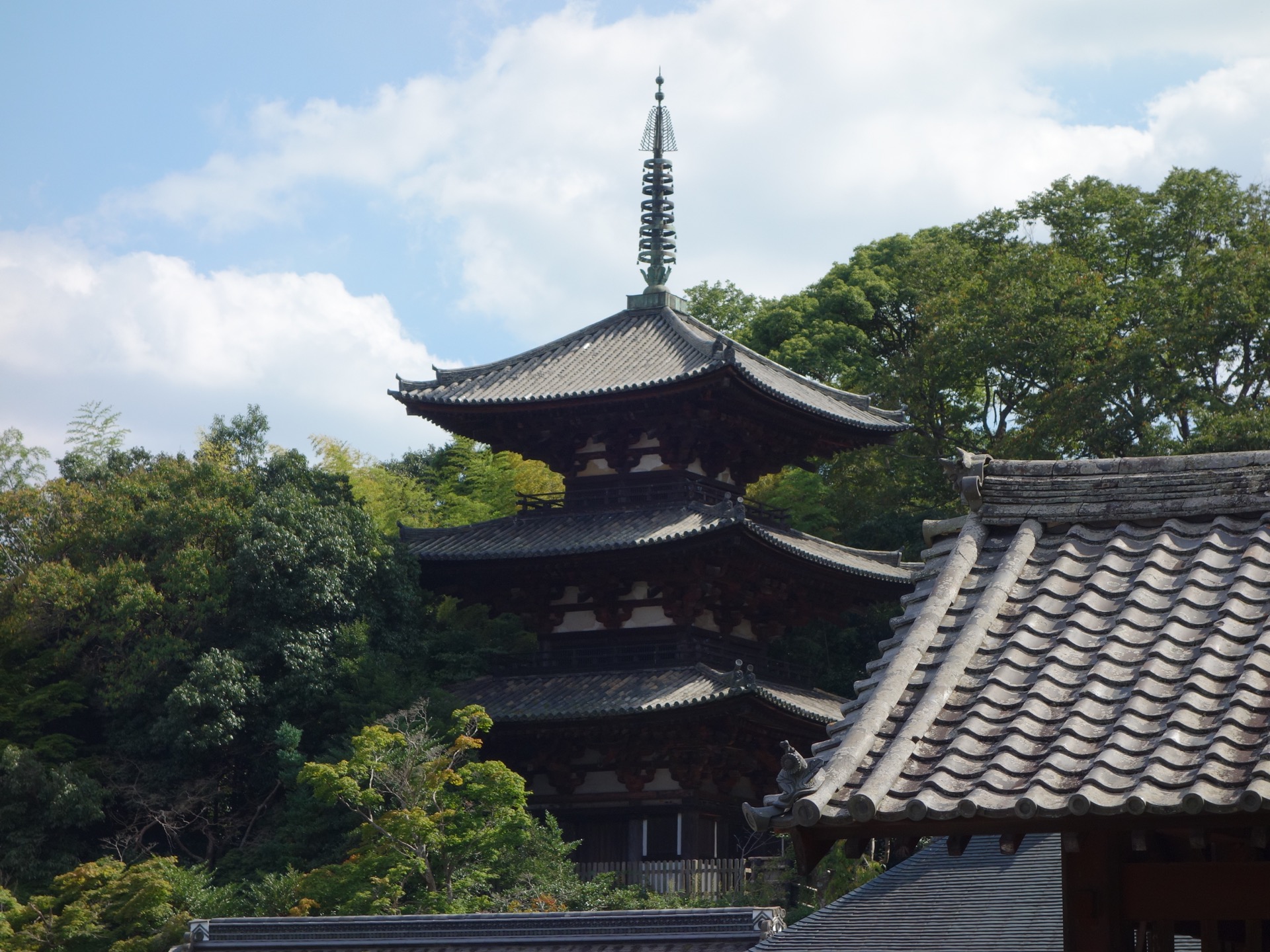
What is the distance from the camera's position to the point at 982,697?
5.51 meters

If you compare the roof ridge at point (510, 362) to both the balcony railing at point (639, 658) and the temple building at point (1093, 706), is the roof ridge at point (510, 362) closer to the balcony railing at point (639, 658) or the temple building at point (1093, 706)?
the balcony railing at point (639, 658)

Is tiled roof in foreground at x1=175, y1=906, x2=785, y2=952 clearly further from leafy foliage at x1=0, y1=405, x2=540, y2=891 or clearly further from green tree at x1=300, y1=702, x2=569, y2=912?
leafy foliage at x1=0, y1=405, x2=540, y2=891

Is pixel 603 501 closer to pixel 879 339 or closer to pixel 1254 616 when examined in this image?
pixel 879 339

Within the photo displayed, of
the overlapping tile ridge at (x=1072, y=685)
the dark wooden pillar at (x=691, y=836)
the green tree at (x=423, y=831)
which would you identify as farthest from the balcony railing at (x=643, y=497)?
the overlapping tile ridge at (x=1072, y=685)

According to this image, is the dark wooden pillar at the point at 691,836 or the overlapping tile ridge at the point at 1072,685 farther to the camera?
the dark wooden pillar at the point at 691,836

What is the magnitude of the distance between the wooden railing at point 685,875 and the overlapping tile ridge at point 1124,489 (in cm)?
1790

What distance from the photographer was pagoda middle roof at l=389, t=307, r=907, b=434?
26984 mm

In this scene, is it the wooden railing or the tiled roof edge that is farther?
the tiled roof edge

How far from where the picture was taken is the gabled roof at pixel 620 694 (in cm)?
2456

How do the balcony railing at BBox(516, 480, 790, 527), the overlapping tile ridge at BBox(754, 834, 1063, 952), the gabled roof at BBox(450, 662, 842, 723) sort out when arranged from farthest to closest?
the balcony railing at BBox(516, 480, 790, 527), the gabled roof at BBox(450, 662, 842, 723), the overlapping tile ridge at BBox(754, 834, 1063, 952)

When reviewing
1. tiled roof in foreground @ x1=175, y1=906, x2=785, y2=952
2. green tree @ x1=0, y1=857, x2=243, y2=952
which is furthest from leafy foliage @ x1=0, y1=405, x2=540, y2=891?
tiled roof in foreground @ x1=175, y1=906, x2=785, y2=952

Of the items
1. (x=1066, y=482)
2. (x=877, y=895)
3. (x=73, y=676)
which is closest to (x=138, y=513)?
(x=73, y=676)

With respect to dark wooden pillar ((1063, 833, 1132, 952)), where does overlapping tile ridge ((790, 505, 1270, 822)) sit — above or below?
above

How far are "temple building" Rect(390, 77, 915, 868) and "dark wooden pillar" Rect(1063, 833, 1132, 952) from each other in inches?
734
